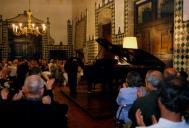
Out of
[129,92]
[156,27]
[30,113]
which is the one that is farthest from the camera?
[156,27]

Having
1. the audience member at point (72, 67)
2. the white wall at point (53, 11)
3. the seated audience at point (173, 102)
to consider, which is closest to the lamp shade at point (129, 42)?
the audience member at point (72, 67)

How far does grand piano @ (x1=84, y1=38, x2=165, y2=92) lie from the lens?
8.27 m

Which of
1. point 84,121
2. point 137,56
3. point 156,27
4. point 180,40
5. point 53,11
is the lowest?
point 84,121

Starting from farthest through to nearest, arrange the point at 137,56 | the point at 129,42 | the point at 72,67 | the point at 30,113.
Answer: the point at 72,67
the point at 129,42
the point at 137,56
the point at 30,113

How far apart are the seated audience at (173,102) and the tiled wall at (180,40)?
583cm

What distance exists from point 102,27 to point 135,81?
33.7ft

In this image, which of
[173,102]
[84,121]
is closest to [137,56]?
[84,121]

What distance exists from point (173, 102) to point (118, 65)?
25.7 feet

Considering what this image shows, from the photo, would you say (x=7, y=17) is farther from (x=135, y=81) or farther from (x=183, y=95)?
(x=183, y=95)

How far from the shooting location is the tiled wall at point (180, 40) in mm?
7926

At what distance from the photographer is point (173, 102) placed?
7.02 ft

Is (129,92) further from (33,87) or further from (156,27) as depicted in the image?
(156,27)

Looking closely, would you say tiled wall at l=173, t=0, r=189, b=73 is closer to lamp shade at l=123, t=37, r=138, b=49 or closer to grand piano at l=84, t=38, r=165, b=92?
grand piano at l=84, t=38, r=165, b=92

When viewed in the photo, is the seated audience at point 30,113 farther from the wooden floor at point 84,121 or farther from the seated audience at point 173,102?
the wooden floor at point 84,121
